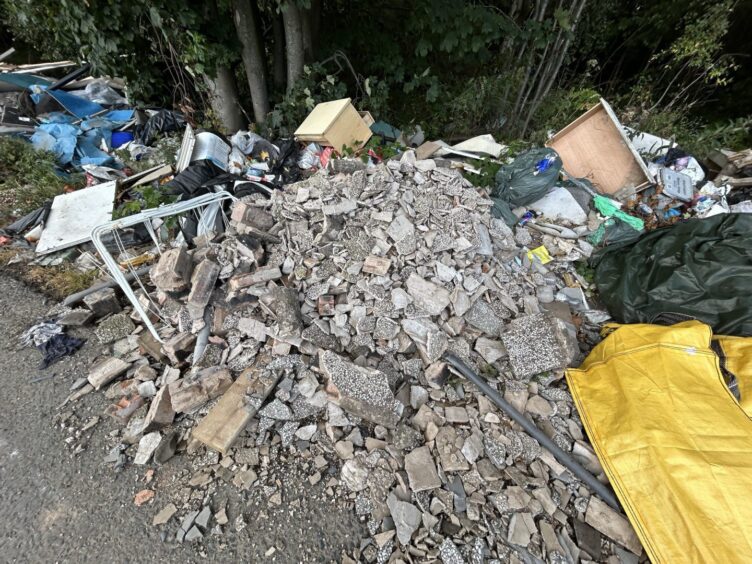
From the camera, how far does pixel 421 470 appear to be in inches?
80.0

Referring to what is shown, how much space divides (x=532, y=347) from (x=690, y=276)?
1.58 m

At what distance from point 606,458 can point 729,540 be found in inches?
21.2

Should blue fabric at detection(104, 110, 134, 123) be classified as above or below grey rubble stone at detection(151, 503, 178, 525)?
above

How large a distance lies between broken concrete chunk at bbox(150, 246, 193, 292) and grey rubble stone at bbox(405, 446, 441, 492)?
2172 mm

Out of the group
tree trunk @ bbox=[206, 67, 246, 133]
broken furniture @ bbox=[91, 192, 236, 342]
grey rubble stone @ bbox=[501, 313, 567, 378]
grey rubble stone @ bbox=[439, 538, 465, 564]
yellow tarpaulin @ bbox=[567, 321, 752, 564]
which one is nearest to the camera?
yellow tarpaulin @ bbox=[567, 321, 752, 564]

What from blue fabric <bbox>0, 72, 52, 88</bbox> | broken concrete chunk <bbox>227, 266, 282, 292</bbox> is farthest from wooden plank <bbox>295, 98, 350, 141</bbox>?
blue fabric <bbox>0, 72, 52, 88</bbox>

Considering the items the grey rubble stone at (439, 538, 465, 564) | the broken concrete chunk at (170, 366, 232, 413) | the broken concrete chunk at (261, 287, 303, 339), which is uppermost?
the broken concrete chunk at (261, 287, 303, 339)

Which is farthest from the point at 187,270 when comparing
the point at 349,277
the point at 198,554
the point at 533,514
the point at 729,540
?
the point at 729,540

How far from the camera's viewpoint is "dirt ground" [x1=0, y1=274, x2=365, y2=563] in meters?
1.83

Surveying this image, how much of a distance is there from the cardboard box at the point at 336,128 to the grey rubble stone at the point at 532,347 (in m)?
2.83

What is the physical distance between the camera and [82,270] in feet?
11.3

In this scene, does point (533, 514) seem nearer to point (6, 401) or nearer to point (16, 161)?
point (6, 401)

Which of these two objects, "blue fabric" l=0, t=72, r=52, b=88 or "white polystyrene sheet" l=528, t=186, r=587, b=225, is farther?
"blue fabric" l=0, t=72, r=52, b=88

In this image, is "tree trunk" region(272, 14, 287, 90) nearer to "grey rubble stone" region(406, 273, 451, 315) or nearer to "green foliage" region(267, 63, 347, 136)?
"green foliage" region(267, 63, 347, 136)
